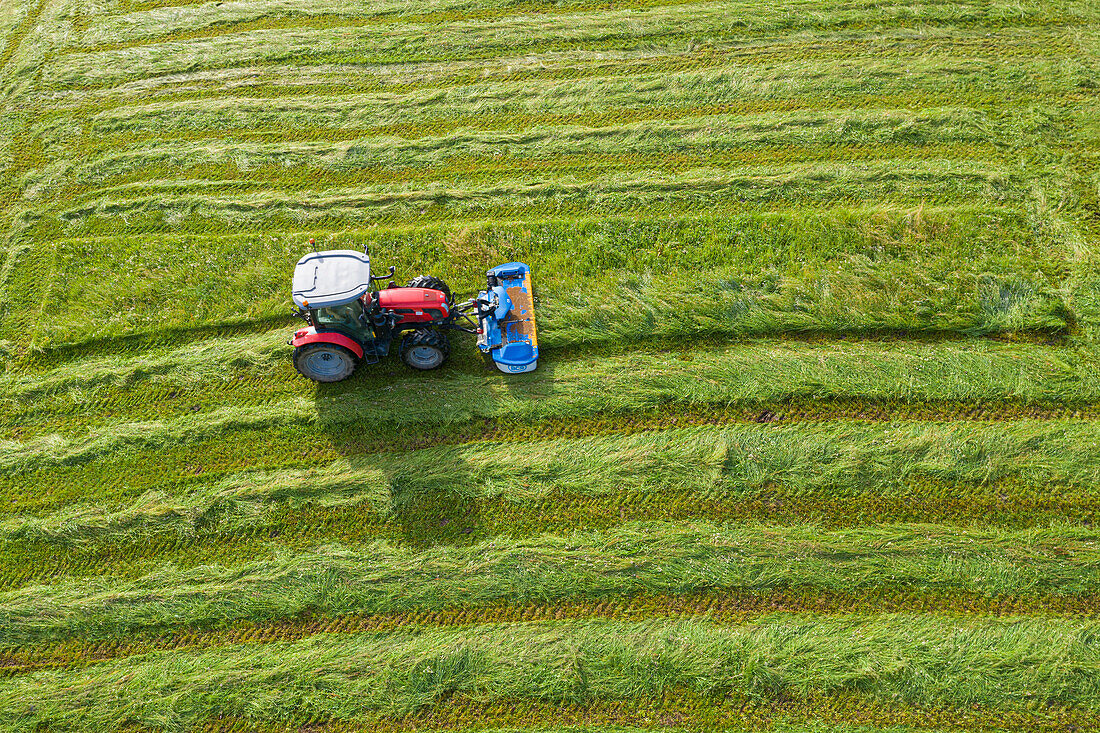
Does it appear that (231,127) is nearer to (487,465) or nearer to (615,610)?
(487,465)

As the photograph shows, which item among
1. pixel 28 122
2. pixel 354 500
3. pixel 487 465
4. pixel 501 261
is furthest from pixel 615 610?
pixel 28 122

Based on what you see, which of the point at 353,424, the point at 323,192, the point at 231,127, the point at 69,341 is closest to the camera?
the point at 353,424

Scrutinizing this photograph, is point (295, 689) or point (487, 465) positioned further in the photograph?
point (487, 465)

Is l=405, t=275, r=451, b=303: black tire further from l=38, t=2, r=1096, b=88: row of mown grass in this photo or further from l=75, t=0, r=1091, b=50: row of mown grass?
l=75, t=0, r=1091, b=50: row of mown grass

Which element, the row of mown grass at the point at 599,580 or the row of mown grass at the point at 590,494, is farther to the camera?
the row of mown grass at the point at 590,494

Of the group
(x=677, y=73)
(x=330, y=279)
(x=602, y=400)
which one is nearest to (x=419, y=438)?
(x=330, y=279)

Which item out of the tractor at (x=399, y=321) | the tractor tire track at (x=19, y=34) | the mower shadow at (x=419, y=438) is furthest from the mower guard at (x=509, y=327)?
the tractor tire track at (x=19, y=34)

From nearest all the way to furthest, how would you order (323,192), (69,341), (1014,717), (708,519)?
(1014,717)
(708,519)
(69,341)
(323,192)

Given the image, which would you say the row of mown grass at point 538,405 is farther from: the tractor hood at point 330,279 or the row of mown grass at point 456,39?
the row of mown grass at point 456,39

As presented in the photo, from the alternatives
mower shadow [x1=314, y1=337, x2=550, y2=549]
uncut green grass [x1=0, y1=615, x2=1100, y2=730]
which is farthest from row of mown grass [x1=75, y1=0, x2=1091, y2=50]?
uncut green grass [x1=0, y1=615, x2=1100, y2=730]
